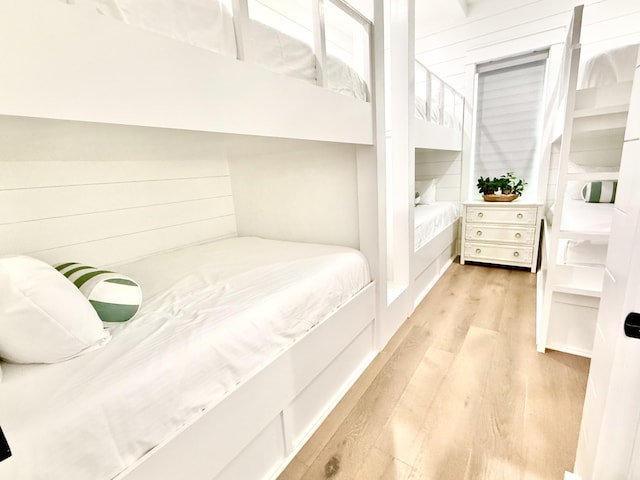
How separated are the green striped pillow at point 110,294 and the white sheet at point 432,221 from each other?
6.04 feet

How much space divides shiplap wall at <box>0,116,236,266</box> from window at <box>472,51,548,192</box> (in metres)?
2.84

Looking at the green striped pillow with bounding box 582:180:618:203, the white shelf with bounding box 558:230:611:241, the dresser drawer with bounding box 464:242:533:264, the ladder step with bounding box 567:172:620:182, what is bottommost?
the dresser drawer with bounding box 464:242:533:264

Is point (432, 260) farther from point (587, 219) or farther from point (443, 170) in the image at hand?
point (443, 170)

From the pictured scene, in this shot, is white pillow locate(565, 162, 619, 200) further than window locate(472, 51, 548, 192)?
No

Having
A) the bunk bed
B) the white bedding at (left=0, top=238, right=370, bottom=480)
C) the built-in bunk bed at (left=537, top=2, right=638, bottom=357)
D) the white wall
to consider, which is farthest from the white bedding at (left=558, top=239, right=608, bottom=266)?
the bunk bed

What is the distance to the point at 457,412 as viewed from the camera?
1.27m

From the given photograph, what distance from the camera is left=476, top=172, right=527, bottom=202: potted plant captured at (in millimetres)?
2877

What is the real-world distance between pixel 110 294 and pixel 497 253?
3144 mm

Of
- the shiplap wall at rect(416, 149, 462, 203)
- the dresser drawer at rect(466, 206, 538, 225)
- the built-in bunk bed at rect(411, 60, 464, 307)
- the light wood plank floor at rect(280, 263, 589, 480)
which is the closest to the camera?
the light wood plank floor at rect(280, 263, 589, 480)

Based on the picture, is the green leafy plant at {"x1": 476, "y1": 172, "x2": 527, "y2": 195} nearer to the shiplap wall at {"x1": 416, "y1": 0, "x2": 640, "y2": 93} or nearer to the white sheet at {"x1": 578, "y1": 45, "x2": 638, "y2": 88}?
the shiplap wall at {"x1": 416, "y1": 0, "x2": 640, "y2": 93}

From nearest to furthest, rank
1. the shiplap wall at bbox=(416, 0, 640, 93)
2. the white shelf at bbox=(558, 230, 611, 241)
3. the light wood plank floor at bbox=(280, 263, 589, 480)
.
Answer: the light wood plank floor at bbox=(280, 263, 589, 480) < the white shelf at bbox=(558, 230, 611, 241) < the shiplap wall at bbox=(416, 0, 640, 93)

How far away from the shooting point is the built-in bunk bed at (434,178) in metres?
2.27

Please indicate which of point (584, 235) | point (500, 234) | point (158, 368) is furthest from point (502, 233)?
point (158, 368)

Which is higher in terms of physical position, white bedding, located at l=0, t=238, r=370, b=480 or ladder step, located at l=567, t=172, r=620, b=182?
ladder step, located at l=567, t=172, r=620, b=182
